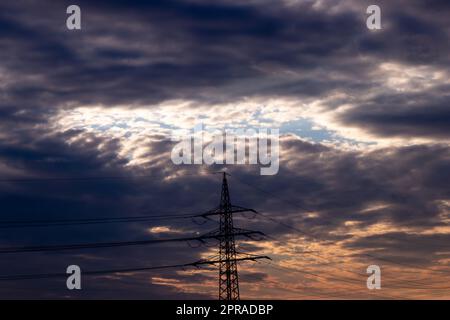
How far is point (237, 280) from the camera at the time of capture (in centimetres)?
8719
